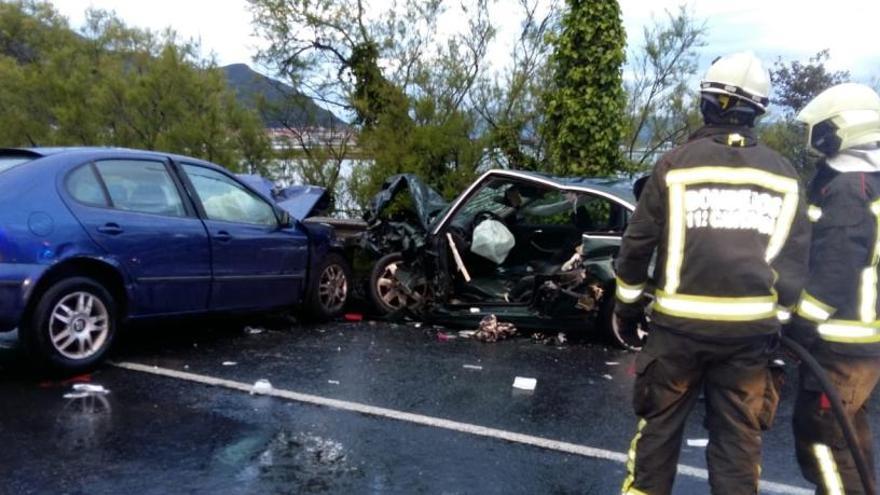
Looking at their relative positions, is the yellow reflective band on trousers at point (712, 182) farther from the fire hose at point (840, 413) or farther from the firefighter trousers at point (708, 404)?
the fire hose at point (840, 413)

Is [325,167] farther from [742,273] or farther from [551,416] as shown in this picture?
[742,273]

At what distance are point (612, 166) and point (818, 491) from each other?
313 inches

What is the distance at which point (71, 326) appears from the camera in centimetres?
583

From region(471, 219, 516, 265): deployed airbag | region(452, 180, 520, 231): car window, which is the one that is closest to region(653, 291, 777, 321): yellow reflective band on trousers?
region(471, 219, 516, 265): deployed airbag

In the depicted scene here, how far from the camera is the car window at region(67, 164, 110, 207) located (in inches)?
236

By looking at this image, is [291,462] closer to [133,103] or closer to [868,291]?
[868,291]

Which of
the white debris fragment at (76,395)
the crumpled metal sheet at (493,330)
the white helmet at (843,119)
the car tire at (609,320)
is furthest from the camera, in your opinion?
the crumpled metal sheet at (493,330)

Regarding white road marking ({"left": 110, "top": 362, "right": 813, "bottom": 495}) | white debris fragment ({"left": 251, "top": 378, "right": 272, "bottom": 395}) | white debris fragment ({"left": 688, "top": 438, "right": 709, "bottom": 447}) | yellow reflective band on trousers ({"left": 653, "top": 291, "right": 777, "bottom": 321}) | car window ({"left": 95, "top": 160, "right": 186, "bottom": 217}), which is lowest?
white debris fragment ({"left": 688, "top": 438, "right": 709, "bottom": 447})

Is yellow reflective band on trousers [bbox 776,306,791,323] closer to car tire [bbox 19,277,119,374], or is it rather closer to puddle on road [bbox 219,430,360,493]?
puddle on road [bbox 219,430,360,493]

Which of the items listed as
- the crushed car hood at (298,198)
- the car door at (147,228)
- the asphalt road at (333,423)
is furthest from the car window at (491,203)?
the car door at (147,228)

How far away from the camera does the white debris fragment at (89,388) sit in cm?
558

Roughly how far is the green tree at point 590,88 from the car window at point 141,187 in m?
5.83

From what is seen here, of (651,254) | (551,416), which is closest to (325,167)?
(551,416)

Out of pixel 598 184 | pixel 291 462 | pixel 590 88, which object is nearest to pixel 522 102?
pixel 590 88
